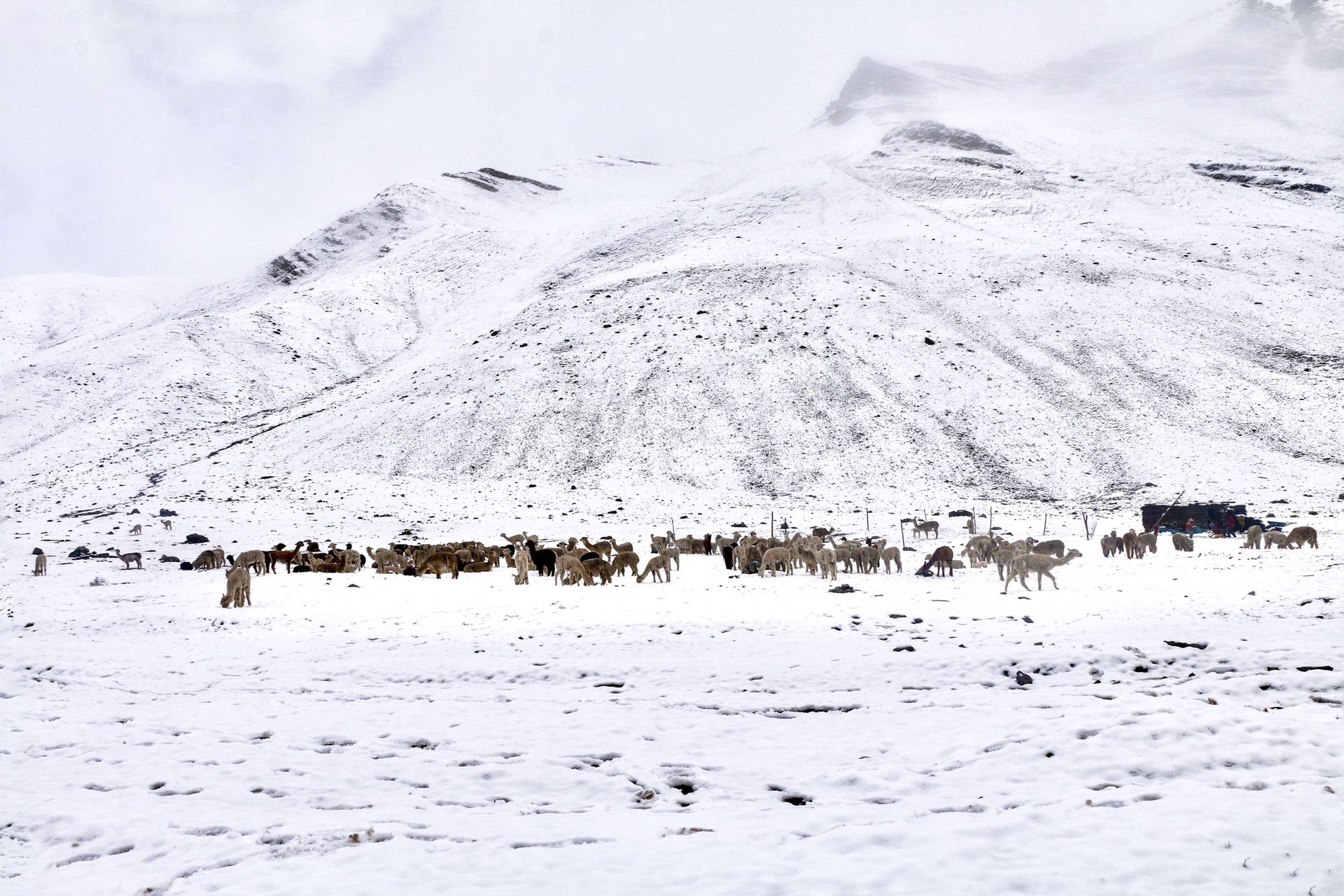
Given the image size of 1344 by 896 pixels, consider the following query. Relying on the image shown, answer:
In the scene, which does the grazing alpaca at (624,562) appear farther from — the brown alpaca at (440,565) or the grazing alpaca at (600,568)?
the brown alpaca at (440,565)

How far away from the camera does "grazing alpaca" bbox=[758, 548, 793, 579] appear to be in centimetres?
2453

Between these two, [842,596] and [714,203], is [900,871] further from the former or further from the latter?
[714,203]

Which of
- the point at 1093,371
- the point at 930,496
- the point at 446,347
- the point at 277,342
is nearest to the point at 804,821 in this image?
the point at 930,496

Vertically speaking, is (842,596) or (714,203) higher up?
(714,203)

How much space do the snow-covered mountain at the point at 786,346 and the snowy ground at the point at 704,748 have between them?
31.6 m

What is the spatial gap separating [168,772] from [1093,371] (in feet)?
207

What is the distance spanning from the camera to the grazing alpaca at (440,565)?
26.7 metres

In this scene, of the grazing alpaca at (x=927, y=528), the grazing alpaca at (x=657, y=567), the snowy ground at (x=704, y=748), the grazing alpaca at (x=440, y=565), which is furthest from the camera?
the grazing alpaca at (x=927, y=528)

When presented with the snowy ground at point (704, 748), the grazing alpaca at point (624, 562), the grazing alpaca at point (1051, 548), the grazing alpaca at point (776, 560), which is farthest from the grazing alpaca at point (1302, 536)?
the grazing alpaca at point (624, 562)

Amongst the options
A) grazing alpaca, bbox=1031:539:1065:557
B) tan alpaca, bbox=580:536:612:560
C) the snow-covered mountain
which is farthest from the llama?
tan alpaca, bbox=580:536:612:560

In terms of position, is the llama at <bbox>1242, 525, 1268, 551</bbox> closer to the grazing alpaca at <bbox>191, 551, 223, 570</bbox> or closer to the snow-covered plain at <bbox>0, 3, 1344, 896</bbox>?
the snow-covered plain at <bbox>0, 3, 1344, 896</bbox>

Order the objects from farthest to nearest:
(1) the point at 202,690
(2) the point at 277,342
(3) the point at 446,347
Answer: (2) the point at 277,342 → (3) the point at 446,347 → (1) the point at 202,690

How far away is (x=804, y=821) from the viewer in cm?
841

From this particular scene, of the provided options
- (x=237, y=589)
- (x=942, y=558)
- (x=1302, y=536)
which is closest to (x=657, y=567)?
(x=942, y=558)
